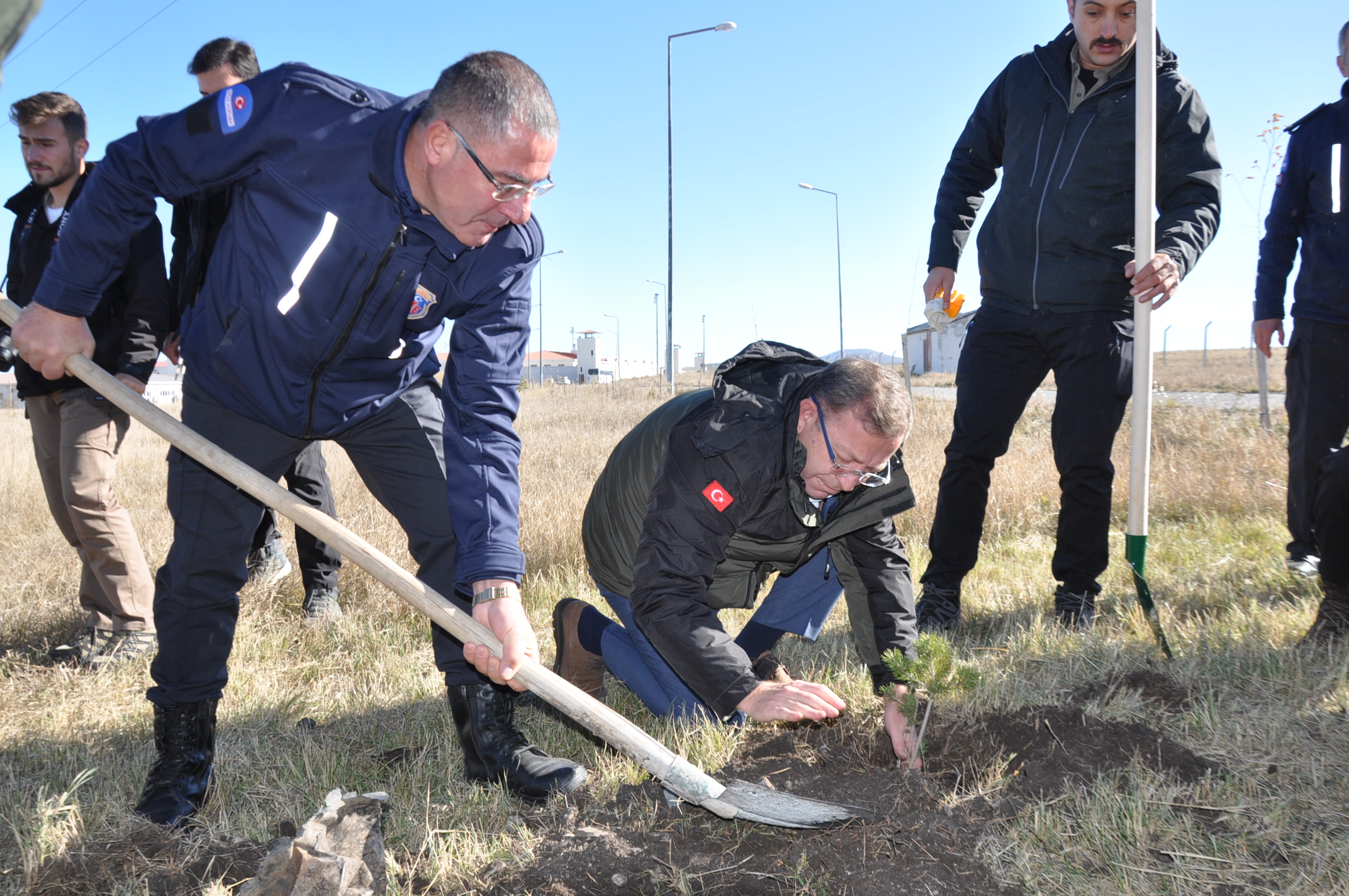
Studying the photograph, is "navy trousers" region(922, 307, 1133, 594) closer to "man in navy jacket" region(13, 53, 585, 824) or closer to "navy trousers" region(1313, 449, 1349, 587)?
"navy trousers" region(1313, 449, 1349, 587)

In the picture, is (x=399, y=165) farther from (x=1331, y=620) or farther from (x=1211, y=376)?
(x=1211, y=376)

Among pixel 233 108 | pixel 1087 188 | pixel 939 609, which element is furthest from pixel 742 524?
pixel 1087 188

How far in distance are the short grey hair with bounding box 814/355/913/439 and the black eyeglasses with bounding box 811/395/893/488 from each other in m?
0.03

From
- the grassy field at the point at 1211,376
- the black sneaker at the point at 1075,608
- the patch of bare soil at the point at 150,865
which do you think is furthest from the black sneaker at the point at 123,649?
the grassy field at the point at 1211,376

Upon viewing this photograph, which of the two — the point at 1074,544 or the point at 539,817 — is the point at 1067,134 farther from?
the point at 539,817

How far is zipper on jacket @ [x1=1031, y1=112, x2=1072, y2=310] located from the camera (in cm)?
374

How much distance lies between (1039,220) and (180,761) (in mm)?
3835

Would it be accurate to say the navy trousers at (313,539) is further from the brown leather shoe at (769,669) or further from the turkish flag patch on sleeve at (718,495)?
the turkish flag patch on sleeve at (718,495)

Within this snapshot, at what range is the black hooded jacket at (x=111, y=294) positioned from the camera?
3.55 meters

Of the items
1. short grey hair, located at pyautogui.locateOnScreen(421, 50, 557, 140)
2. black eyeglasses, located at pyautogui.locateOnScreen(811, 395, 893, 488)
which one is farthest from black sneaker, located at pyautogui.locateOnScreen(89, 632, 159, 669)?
black eyeglasses, located at pyautogui.locateOnScreen(811, 395, 893, 488)

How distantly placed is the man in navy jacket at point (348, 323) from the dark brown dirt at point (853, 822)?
40cm

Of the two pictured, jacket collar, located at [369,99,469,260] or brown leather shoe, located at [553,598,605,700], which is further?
brown leather shoe, located at [553,598,605,700]

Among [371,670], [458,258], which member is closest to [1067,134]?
[458,258]

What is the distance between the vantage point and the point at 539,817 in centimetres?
254
